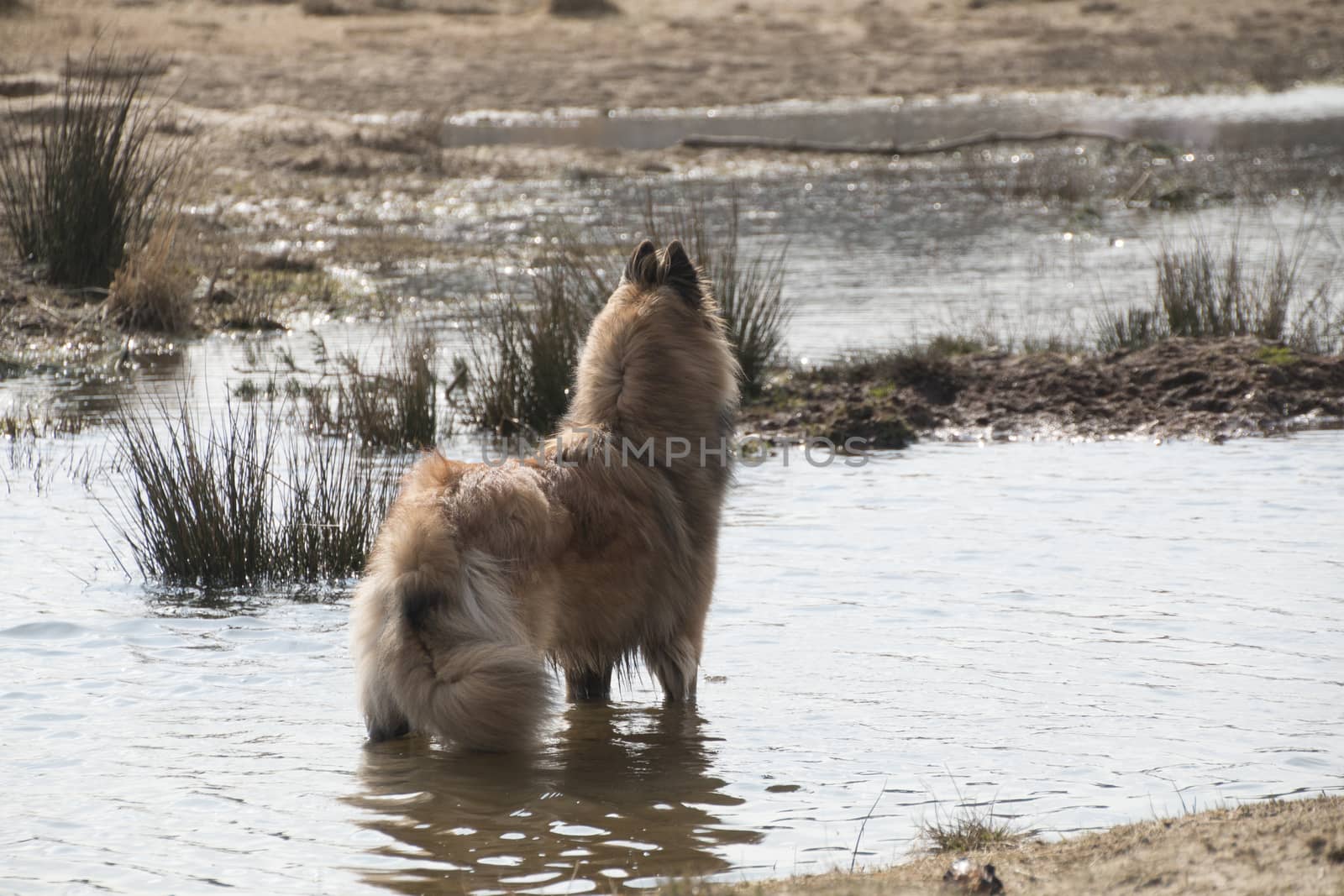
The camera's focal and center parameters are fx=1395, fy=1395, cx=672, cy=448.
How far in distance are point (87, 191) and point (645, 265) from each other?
9410 millimetres

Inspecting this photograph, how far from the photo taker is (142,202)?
1344 cm

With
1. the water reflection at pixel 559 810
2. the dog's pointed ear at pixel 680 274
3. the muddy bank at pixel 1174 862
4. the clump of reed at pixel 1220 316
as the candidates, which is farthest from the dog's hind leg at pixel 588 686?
the clump of reed at pixel 1220 316

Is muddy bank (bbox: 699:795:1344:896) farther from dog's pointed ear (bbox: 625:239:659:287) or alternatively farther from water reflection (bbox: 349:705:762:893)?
dog's pointed ear (bbox: 625:239:659:287)

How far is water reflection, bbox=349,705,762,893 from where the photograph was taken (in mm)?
4008

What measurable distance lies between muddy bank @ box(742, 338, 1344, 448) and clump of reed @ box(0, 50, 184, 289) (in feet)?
21.8

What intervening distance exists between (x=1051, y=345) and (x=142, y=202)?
8.59 metres

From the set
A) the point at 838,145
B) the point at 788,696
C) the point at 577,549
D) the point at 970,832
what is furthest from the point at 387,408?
the point at 838,145

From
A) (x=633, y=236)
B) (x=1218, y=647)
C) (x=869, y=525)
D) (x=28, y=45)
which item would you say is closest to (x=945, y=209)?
(x=633, y=236)

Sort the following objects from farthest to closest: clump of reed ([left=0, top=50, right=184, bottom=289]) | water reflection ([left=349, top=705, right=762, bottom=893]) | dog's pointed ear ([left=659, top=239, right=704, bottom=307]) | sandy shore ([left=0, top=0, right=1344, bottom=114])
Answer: sandy shore ([left=0, top=0, right=1344, bottom=114]) → clump of reed ([left=0, top=50, right=184, bottom=289]) → dog's pointed ear ([left=659, top=239, right=704, bottom=307]) → water reflection ([left=349, top=705, right=762, bottom=893])

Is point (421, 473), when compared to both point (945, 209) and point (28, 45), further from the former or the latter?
point (28, 45)

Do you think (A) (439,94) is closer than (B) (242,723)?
No

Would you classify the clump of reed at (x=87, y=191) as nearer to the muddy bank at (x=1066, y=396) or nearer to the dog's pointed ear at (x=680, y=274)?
the muddy bank at (x=1066, y=396)

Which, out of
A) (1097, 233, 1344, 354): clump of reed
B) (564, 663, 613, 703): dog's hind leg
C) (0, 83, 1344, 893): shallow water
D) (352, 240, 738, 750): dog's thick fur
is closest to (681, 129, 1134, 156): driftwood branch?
(1097, 233, 1344, 354): clump of reed

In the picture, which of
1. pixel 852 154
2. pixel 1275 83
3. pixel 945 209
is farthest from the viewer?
pixel 1275 83
